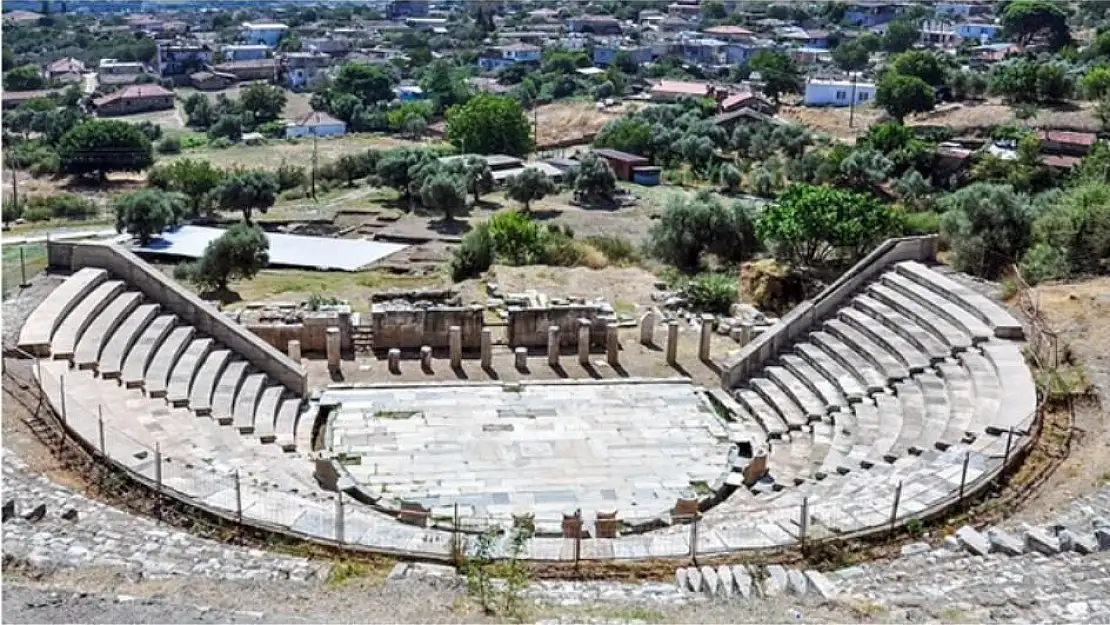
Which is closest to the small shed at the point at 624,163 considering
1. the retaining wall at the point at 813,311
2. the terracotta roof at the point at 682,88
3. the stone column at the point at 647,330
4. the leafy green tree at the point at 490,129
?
the leafy green tree at the point at 490,129

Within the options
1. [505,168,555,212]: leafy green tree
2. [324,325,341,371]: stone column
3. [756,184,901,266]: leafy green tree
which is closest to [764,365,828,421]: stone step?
[756,184,901,266]: leafy green tree

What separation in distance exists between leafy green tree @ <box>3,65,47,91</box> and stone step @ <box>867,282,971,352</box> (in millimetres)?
117688

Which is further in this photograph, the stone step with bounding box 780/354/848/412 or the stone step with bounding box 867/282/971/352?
the stone step with bounding box 867/282/971/352

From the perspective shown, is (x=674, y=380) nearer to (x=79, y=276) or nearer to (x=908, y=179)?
(x=79, y=276)

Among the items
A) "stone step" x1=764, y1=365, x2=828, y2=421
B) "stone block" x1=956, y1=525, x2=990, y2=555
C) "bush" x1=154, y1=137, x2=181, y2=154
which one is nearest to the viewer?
"stone block" x1=956, y1=525, x2=990, y2=555

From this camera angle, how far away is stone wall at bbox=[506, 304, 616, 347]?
2969cm

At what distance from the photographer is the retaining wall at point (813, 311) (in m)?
26.5

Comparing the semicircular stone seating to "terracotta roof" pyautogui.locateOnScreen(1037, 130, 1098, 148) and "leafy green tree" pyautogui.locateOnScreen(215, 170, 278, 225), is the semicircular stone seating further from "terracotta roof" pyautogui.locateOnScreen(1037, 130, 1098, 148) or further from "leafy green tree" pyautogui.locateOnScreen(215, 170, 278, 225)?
"terracotta roof" pyautogui.locateOnScreen(1037, 130, 1098, 148)

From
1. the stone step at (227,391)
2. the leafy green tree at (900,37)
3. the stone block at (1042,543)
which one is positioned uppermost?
the leafy green tree at (900,37)

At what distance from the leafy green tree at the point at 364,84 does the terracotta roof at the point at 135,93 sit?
20.5 meters

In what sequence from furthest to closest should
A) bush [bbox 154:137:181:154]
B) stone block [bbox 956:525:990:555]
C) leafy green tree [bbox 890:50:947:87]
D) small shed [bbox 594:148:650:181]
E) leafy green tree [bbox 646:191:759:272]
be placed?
leafy green tree [bbox 890:50:947:87], bush [bbox 154:137:181:154], small shed [bbox 594:148:650:181], leafy green tree [bbox 646:191:759:272], stone block [bbox 956:525:990:555]

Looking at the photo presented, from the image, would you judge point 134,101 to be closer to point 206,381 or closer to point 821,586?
point 206,381

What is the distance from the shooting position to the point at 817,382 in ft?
81.5

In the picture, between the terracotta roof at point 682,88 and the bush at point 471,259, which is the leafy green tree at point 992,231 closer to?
the bush at point 471,259
